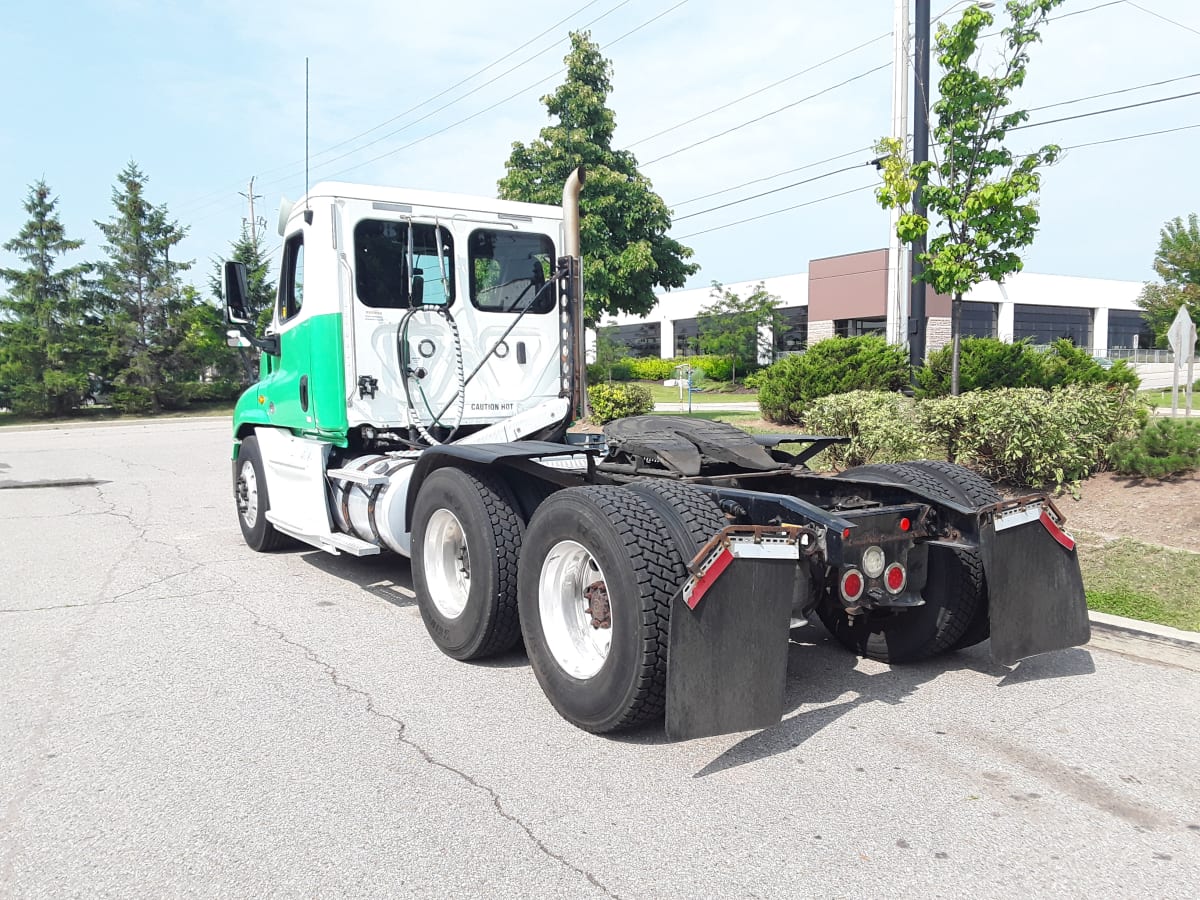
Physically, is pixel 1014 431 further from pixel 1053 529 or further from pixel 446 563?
pixel 446 563

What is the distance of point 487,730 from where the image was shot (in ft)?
13.8

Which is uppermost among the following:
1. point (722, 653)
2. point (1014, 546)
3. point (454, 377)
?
point (454, 377)

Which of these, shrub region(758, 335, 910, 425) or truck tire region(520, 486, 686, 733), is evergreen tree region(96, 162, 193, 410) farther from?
truck tire region(520, 486, 686, 733)

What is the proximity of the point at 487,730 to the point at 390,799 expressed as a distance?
0.73 meters

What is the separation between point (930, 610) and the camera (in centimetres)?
473

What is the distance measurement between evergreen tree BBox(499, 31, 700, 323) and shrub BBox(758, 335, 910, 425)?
7.09 meters

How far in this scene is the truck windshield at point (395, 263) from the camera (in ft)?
22.2

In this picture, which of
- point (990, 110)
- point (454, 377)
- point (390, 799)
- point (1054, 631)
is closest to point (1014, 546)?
point (1054, 631)

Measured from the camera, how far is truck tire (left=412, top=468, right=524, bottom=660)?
4.92m

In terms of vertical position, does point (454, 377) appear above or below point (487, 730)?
above

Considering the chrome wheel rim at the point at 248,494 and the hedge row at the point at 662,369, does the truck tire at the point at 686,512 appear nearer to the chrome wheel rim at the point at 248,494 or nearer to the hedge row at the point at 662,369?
the chrome wheel rim at the point at 248,494

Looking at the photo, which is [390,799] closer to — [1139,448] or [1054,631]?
[1054,631]

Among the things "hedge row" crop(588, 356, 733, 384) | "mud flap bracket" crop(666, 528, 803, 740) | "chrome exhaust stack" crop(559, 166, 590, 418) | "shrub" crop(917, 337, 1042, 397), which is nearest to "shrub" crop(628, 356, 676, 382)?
"hedge row" crop(588, 356, 733, 384)

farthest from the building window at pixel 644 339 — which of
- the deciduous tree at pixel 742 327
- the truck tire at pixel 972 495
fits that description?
the truck tire at pixel 972 495
